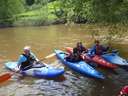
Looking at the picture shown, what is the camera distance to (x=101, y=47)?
17.1 meters

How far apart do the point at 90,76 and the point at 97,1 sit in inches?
162

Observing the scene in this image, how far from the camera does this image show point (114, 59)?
52.5ft

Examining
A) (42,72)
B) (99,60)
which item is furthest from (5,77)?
(99,60)

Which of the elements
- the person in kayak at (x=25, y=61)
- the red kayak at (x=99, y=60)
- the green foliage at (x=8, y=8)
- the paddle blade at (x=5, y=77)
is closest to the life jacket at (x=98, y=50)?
the red kayak at (x=99, y=60)

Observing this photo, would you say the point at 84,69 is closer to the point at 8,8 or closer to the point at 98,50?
the point at 98,50

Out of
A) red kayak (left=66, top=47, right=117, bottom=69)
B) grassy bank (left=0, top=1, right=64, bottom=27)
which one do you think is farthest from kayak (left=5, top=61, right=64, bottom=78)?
grassy bank (left=0, top=1, right=64, bottom=27)

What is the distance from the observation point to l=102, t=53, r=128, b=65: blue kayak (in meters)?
15.5

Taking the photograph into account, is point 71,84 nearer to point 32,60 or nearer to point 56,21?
point 32,60

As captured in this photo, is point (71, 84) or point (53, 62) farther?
point (53, 62)

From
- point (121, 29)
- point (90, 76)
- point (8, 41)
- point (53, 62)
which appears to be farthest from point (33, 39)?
point (121, 29)

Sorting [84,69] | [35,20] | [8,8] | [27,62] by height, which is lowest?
[35,20]

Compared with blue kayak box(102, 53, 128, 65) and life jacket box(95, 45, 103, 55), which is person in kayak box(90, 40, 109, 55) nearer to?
life jacket box(95, 45, 103, 55)

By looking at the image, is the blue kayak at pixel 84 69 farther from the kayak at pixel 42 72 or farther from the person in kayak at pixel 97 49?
the person in kayak at pixel 97 49

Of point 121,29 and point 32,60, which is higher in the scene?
point 121,29
